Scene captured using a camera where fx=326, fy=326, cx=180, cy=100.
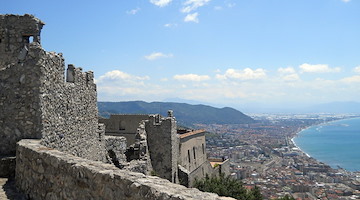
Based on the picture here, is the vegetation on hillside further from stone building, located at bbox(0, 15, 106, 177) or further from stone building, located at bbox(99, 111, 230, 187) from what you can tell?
stone building, located at bbox(0, 15, 106, 177)

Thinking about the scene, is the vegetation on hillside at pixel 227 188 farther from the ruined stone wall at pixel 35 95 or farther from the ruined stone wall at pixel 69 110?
the ruined stone wall at pixel 35 95

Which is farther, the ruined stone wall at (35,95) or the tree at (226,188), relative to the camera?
the tree at (226,188)

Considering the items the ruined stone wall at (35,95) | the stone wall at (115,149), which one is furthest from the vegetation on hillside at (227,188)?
the ruined stone wall at (35,95)

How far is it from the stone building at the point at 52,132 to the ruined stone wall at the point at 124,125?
11.7 m

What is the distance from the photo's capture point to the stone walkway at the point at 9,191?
19.5 ft

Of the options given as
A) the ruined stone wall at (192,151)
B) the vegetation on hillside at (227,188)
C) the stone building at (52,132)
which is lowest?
the vegetation on hillside at (227,188)

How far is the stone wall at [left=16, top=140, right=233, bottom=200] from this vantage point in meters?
3.41

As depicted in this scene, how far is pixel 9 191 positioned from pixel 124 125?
18509 mm

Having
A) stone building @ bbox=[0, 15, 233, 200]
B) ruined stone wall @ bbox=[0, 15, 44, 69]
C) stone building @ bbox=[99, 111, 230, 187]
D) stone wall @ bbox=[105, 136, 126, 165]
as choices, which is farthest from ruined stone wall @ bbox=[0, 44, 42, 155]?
stone building @ bbox=[99, 111, 230, 187]

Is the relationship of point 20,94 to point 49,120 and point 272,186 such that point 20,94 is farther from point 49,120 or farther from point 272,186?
point 272,186

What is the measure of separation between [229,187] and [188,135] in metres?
4.90

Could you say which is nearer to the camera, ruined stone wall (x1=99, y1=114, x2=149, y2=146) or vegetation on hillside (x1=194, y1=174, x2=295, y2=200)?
vegetation on hillside (x1=194, y1=174, x2=295, y2=200)

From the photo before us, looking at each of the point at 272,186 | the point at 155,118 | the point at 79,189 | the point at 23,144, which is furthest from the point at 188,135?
the point at 272,186

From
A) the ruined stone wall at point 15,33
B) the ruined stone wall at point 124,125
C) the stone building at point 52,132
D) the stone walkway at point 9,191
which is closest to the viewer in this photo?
the stone building at point 52,132
